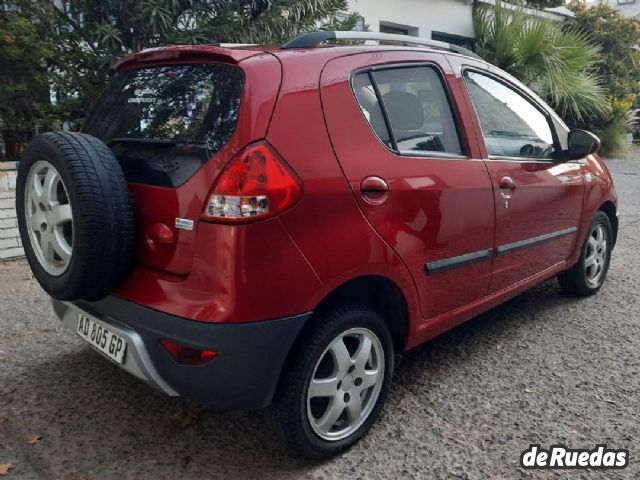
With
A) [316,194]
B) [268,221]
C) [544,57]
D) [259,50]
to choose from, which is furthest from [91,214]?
[544,57]

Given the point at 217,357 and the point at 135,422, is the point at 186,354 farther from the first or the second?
the point at 135,422

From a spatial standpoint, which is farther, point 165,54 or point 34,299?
point 34,299

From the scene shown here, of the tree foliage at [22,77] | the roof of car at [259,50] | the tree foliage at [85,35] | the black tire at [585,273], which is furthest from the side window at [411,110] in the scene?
the tree foliage at [22,77]

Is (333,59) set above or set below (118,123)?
above

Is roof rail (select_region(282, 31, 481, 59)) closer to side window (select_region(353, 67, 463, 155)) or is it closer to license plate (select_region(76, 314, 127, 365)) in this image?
side window (select_region(353, 67, 463, 155))

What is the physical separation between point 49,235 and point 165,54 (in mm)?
887

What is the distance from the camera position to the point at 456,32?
40.3 feet

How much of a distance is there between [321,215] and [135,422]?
1.35m

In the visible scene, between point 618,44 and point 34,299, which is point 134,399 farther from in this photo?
point 618,44

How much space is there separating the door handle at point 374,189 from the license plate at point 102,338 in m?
1.08

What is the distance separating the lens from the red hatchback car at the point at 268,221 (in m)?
1.96

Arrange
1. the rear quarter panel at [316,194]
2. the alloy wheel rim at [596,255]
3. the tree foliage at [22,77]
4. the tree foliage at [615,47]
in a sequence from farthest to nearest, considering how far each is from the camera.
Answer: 1. the tree foliage at [615,47]
2. the tree foliage at [22,77]
3. the alloy wheel rim at [596,255]
4. the rear quarter panel at [316,194]

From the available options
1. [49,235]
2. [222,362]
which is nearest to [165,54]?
[49,235]

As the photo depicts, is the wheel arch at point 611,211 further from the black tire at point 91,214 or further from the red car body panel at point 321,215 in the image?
the black tire at point 91,214
